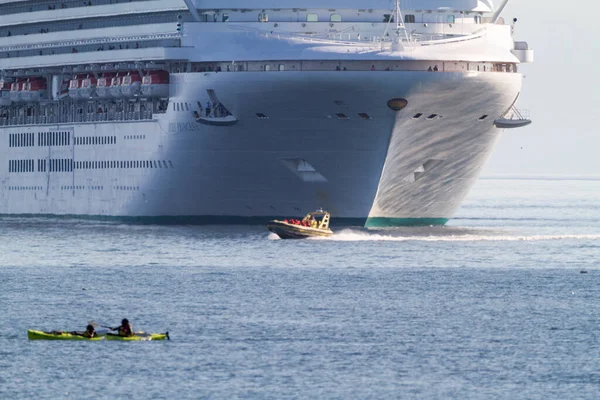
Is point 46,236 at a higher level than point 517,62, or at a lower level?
lower

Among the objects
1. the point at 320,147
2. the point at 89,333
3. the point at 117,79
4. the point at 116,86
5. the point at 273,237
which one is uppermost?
the point at 117,79

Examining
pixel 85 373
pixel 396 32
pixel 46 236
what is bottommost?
pixel 46 236

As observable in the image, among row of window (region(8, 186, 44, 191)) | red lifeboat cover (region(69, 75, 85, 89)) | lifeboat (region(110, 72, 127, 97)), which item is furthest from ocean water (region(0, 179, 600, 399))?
row of window (region(8, 186, 44, 191))

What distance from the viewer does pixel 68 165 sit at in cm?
11781

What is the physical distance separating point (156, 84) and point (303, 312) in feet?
125

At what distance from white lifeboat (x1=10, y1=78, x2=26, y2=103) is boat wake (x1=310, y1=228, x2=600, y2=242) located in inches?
1186

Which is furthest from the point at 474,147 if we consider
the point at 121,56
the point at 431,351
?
the point at 431,351

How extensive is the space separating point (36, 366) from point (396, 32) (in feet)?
142

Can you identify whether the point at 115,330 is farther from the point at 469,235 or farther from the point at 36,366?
the point at 469,235

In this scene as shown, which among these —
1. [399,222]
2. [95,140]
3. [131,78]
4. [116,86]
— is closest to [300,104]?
[399,222]

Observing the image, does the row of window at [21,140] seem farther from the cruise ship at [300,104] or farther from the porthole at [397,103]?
the porthole at [397,103]

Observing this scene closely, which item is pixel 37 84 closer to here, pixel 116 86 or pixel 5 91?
pixel 5 91

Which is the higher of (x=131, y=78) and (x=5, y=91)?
(x=131, y=78)

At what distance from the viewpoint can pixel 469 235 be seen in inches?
4240
